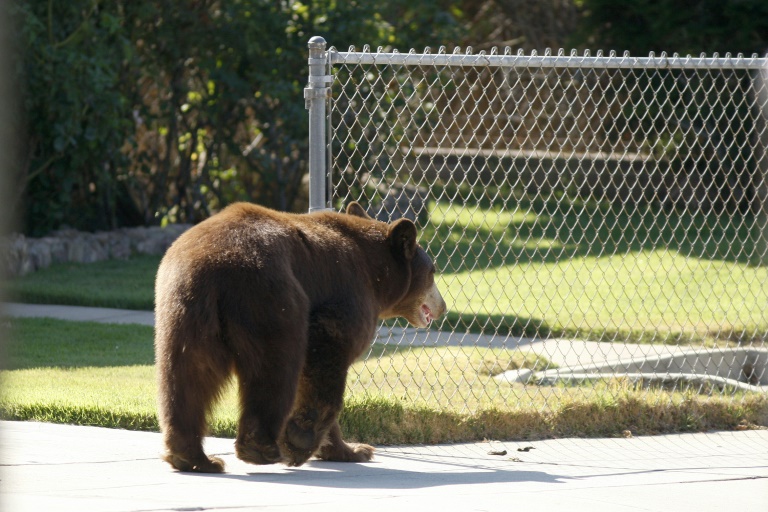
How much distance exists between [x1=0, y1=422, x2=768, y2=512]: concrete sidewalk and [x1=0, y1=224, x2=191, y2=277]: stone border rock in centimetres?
565

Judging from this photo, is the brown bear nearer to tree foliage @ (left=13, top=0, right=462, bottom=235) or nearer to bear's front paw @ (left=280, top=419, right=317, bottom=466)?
bear's front paw @ (left=280, top=419, right=317, bottom=466)

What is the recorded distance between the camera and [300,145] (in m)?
12.6

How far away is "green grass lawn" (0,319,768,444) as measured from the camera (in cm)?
572

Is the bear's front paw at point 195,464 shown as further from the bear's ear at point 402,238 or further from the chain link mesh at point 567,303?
the chain link mesh at point 567,303

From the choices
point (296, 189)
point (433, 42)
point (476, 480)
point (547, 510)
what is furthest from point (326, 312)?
point (433, 42)

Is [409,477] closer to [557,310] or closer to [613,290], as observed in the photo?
[557,310]

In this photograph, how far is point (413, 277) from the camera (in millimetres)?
5504

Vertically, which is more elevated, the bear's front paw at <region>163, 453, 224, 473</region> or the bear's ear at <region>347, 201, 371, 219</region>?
the bear's ear at <region>347, 201, 371, 219</region>

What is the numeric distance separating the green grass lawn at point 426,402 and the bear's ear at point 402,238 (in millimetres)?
890

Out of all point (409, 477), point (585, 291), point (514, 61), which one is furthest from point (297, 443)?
point (585, 291)

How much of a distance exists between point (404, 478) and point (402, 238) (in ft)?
4.09

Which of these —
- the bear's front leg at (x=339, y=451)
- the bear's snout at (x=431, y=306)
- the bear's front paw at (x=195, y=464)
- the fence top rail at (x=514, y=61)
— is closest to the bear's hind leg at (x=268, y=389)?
Result: the bear's front paw at (x=195, y=464)

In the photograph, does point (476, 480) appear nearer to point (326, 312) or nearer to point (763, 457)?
point (326, 312)

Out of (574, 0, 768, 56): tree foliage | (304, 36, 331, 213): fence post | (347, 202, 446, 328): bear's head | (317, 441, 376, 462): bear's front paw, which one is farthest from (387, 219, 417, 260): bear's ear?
(574, 0, 768, 56): tree foliage
